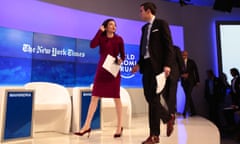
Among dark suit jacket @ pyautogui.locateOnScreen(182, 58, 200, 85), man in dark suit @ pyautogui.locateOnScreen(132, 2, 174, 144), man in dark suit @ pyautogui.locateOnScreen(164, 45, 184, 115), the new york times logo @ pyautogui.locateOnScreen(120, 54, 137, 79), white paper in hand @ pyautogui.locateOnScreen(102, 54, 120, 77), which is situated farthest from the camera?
the new york times logo @ pyautogui.locateOnScreen(120, 54, 137, 79)

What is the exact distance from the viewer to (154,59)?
2.52m

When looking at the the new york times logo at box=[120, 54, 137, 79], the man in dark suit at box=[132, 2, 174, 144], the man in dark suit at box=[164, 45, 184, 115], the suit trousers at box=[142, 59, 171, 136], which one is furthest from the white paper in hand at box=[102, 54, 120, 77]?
the the new york times logo at box=[120, 54, 137, 79]

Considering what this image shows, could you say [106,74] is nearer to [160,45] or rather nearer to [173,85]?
[160,45]

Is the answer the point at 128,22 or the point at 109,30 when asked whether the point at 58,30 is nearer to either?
the point at 128,22

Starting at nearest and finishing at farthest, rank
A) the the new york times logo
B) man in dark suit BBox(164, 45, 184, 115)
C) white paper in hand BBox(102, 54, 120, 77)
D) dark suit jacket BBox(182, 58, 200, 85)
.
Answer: white paper in hand BBox(102, 54, 120, 77)
man in dark suit BBox(164, 45, 184, 115)
dark suit jacket BBox(182, 58, 200, 85)
the the new york times logo

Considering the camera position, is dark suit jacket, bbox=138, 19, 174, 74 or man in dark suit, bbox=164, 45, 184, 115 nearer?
dark suit jacket, bbox=138, 19, 174, 74

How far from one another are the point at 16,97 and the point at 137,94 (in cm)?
378

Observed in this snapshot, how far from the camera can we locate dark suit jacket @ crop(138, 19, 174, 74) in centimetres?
251

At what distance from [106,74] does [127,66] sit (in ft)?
11.6

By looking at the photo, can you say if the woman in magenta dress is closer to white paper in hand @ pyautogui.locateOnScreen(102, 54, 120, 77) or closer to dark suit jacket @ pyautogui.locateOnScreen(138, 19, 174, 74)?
white paper in hand @ pyautogui.locateOnScreen(102, 54, 120, 77)

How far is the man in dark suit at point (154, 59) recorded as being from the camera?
249cm

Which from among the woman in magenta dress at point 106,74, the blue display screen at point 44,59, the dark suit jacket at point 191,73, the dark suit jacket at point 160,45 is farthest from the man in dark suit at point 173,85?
the dark suit jacket at point 191,73

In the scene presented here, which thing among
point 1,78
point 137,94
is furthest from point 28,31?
point 137,94

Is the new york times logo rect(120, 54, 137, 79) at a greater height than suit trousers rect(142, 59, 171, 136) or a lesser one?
greater
